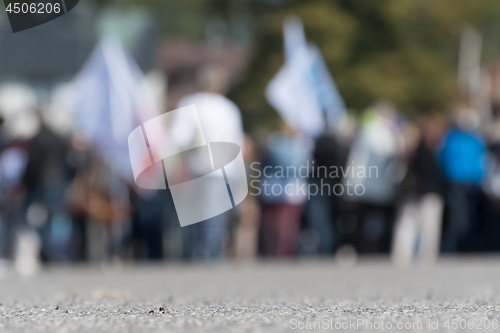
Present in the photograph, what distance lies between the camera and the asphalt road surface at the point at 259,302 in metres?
5.81

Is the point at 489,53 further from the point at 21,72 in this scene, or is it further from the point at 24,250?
the point at 24,250

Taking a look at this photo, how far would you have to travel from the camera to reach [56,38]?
177ft

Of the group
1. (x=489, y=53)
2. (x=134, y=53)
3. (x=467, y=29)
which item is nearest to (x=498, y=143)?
(x=134, y=53)

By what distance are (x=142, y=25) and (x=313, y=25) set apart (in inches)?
245

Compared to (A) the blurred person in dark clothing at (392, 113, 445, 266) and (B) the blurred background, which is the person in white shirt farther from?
(A) the blurred person in dark clothing at (392, 113, 445, 266)

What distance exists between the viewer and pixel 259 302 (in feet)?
24.8

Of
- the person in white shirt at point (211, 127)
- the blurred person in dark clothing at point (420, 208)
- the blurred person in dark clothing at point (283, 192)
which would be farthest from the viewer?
the blurred person in dark clothing at point (283, 192)

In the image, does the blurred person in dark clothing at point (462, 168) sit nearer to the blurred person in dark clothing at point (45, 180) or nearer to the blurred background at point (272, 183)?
the blurred background at point (272, 183)

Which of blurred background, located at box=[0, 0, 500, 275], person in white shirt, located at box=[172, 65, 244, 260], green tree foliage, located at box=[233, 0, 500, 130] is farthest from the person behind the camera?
green tree foliage, located at box=[233, 0, 500, 130]

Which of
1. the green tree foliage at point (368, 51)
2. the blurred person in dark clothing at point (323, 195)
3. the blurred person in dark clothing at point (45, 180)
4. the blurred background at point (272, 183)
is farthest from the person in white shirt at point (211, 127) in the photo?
the green tree foliage at point (368, 51)

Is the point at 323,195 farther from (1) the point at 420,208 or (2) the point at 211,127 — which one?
(2) the point at 211,127

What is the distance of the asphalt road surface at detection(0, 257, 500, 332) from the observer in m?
5.81

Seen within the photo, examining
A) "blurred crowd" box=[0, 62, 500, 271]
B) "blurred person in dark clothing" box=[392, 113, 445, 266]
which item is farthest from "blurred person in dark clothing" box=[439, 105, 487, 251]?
"blurred person in dark clothing" box=[392, 113, 445, 266]

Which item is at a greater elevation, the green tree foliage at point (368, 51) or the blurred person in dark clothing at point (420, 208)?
the green tree foliage at point (368, 51)
